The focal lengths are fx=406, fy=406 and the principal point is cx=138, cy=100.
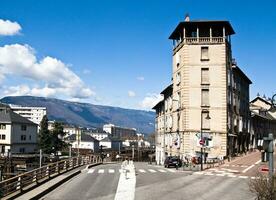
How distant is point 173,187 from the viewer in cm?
2577

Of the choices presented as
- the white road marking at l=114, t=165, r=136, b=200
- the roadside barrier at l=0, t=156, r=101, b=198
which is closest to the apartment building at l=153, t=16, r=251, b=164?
the roadside barrier at l=0, t=156, r=101, b=198

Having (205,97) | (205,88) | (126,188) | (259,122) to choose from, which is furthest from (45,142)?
(126,188)

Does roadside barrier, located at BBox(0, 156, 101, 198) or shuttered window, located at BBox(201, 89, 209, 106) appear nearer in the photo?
roadside barrier, located at BBox(0, 156, 101, 198)

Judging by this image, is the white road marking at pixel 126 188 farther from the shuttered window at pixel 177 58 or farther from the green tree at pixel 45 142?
the green tree at pixel 45 142

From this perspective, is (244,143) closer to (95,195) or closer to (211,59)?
(211,59)

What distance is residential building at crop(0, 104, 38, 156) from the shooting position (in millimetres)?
97250

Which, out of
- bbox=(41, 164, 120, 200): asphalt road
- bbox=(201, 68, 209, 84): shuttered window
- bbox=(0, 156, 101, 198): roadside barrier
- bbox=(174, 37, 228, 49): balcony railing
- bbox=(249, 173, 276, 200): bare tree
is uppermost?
bbox=(174, 37, 228, 49): balcony railing

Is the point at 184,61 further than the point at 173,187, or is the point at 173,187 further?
the point at 184,61

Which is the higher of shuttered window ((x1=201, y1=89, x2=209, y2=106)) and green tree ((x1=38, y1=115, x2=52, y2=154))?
shuttered window ((x1=201, y1=89, x2=209, y2=106))

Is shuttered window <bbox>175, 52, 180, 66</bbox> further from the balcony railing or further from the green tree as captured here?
the green tree

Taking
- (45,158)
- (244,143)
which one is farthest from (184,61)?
(45,158)

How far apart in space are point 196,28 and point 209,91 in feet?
30.3

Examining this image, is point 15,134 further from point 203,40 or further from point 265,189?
point 265,189

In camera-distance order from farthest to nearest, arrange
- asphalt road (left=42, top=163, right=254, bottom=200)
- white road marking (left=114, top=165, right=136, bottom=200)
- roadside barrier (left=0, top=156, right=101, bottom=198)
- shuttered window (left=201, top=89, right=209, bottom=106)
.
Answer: shuttered window (left=201, top=89, right=209, bottom=106) → asphalt road (left=42, top=163, right=254, bottom=200) → white road marking (left=114, top=165, right=136, bottom=200) → roadside barrier (left=0, top=156, right=101, bottom=198)
